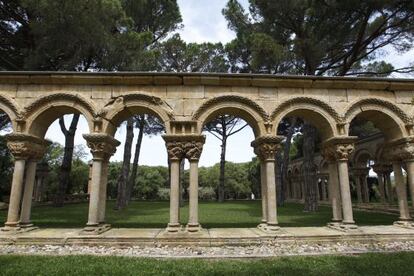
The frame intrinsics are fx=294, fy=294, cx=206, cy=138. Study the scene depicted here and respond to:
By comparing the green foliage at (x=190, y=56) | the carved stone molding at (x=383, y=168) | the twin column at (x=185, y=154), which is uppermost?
the green foliage at (x=190, y=56)

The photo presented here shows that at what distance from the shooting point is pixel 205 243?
7.14 metres

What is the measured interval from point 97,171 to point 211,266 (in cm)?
419

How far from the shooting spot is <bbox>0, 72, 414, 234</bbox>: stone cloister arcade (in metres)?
7.96

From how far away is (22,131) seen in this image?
8039 millimetres

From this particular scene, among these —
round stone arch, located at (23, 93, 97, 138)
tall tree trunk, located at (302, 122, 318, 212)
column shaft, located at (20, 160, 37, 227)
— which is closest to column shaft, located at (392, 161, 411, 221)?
tall tree trunk, located at (302, 122, 318, 212)

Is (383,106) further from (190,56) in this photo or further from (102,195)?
(190,56)

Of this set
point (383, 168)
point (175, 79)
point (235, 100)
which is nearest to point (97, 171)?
point (175, 79)

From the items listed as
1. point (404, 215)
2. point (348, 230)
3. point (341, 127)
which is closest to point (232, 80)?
point (341, 127)

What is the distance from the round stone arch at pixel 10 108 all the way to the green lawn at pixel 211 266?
12.6 ft

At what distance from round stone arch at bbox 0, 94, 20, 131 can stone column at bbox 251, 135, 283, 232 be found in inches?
264

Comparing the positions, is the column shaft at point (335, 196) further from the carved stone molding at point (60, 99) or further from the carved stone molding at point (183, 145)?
the carved stone molding at point (60, 99)

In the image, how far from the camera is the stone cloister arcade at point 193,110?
7.96 meters

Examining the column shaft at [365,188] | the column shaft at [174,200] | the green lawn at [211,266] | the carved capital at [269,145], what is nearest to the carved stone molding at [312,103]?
the carved capital at [269,145]

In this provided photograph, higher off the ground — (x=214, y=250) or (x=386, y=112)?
(x=386, y=112)
